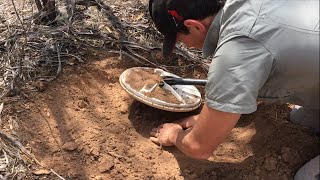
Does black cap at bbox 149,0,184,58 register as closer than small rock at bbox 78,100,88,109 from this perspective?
Yes

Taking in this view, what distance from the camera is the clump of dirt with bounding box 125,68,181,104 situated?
2.31 metres

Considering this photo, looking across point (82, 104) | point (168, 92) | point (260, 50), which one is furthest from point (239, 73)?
point (82, 104)

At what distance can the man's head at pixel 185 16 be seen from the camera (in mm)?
1686

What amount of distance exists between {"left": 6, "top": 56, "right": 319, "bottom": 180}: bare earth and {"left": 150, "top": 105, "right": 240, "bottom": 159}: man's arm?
209 millimetres

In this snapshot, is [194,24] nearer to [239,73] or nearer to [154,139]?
[239,73]

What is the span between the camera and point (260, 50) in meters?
1.55

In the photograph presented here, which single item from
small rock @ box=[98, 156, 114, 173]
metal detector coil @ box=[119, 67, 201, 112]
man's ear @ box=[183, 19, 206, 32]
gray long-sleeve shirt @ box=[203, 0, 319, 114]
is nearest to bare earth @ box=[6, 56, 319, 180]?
small rock @ box=[98, 156, 114, 173]

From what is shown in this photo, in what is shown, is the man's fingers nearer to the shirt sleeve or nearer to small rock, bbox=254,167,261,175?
small rock, bbox=254,167,261,175

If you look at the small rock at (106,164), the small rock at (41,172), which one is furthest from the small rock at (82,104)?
the small rock at (41,172)

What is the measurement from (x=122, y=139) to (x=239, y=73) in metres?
0.90

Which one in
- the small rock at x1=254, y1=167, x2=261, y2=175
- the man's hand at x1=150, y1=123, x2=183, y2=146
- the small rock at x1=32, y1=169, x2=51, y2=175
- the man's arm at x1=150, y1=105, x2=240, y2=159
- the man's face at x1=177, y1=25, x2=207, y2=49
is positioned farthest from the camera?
the man's hand at x1=150, y1=123, x2=183, y2=146

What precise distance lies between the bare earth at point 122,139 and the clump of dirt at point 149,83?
15 cm

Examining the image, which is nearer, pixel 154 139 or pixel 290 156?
pixel 290 156

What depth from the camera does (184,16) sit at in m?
1.71
